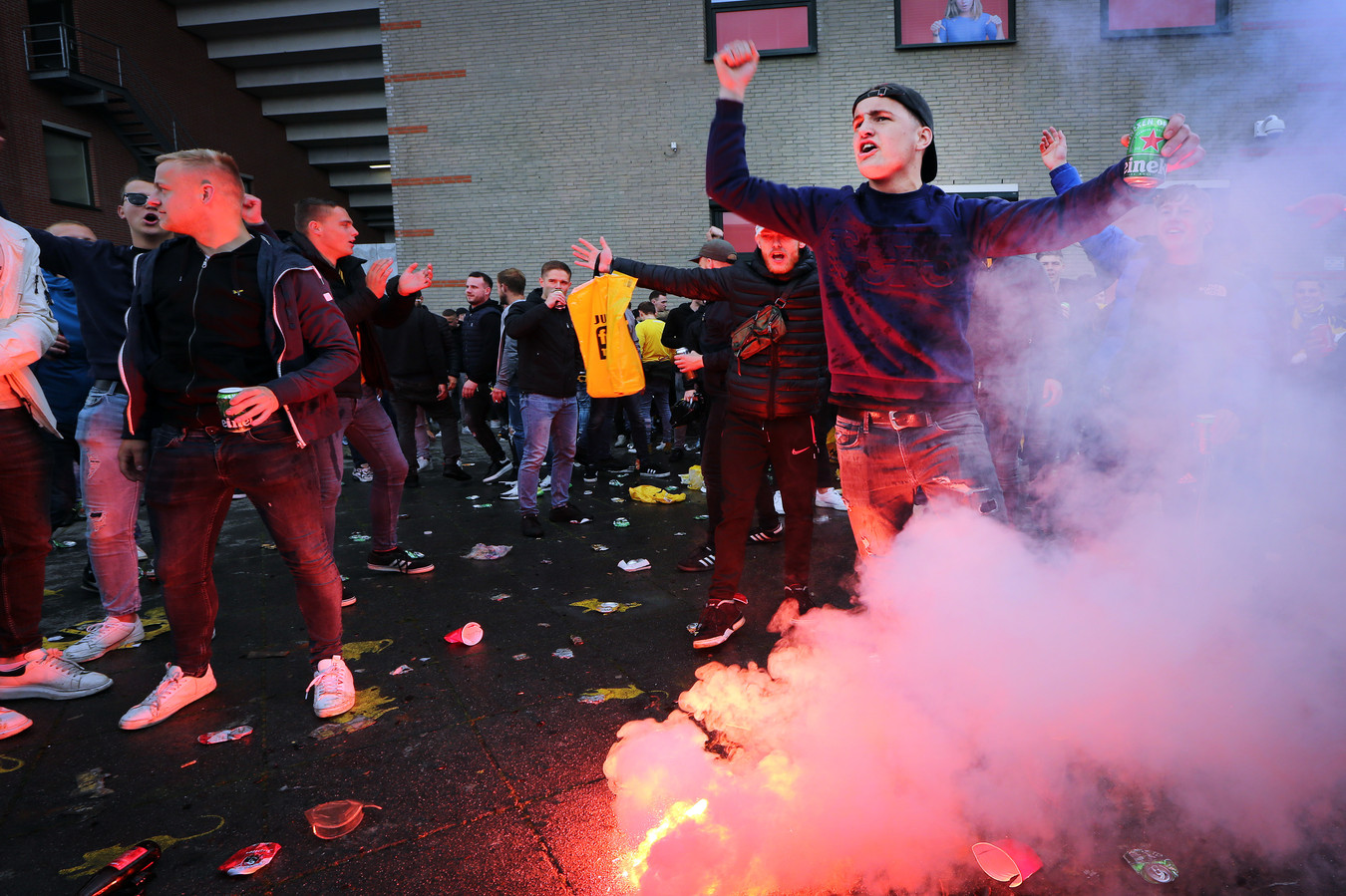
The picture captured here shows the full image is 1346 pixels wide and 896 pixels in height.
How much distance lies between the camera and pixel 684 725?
2.60 metres

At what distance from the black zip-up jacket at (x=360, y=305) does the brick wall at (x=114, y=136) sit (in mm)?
11689

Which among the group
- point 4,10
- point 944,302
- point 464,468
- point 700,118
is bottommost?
point 464,468

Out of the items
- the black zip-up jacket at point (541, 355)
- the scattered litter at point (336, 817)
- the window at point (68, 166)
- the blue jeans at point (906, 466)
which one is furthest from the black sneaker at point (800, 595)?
the window at point (68, 166)

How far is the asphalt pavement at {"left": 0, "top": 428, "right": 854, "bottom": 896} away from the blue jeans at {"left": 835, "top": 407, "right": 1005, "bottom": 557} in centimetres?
116

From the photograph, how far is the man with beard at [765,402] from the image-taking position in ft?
11.2

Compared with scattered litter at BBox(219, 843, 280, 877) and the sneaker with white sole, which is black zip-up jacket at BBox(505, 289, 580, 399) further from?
scattered litter at BBox(219, 843, 280, 877)

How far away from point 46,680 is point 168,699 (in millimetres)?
645

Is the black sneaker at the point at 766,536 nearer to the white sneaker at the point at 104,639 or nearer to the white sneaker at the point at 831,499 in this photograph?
the white sneaker at the point at 831,499

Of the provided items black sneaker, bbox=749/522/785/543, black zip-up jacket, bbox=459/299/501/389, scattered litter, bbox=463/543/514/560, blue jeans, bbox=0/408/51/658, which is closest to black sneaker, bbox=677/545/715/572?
black sneaker, bbox=749/522/785/543

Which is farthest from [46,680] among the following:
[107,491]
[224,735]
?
[224,735]

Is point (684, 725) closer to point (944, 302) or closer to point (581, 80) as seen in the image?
point (944, 302)

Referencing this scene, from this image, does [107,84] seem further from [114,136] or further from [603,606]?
[603,606]

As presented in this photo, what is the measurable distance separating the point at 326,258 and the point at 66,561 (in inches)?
127

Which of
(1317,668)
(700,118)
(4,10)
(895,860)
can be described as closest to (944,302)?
(895,860)
